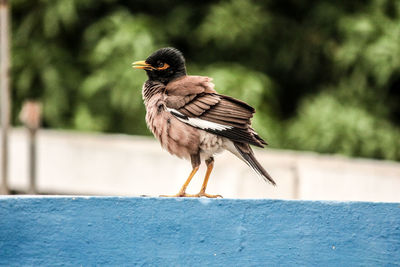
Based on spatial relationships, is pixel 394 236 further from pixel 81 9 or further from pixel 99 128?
pixel 81 9

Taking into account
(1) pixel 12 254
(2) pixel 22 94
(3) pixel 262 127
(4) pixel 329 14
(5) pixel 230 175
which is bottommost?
(1) pixel 12 254

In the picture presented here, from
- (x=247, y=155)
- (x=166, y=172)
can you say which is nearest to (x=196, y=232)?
(x=247, y=155)

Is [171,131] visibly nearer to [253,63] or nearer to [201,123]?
[201,123]

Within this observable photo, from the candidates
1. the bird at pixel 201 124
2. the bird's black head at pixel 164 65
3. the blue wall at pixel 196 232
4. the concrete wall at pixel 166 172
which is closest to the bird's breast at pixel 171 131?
the bird at pixel 201 124

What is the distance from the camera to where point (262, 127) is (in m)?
7.30

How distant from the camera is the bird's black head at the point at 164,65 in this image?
3.11 m

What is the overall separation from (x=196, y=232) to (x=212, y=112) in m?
0.88

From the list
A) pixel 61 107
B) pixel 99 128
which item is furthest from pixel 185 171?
pixel 61 107

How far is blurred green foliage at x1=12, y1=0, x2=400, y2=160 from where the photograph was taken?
741 cm

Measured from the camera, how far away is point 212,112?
9.43 ft

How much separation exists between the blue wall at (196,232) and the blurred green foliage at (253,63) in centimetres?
508

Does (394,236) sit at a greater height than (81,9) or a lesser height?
lesser

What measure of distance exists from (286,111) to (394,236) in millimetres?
6620

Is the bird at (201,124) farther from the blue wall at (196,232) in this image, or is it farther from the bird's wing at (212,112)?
the blue wall at (196,232)
